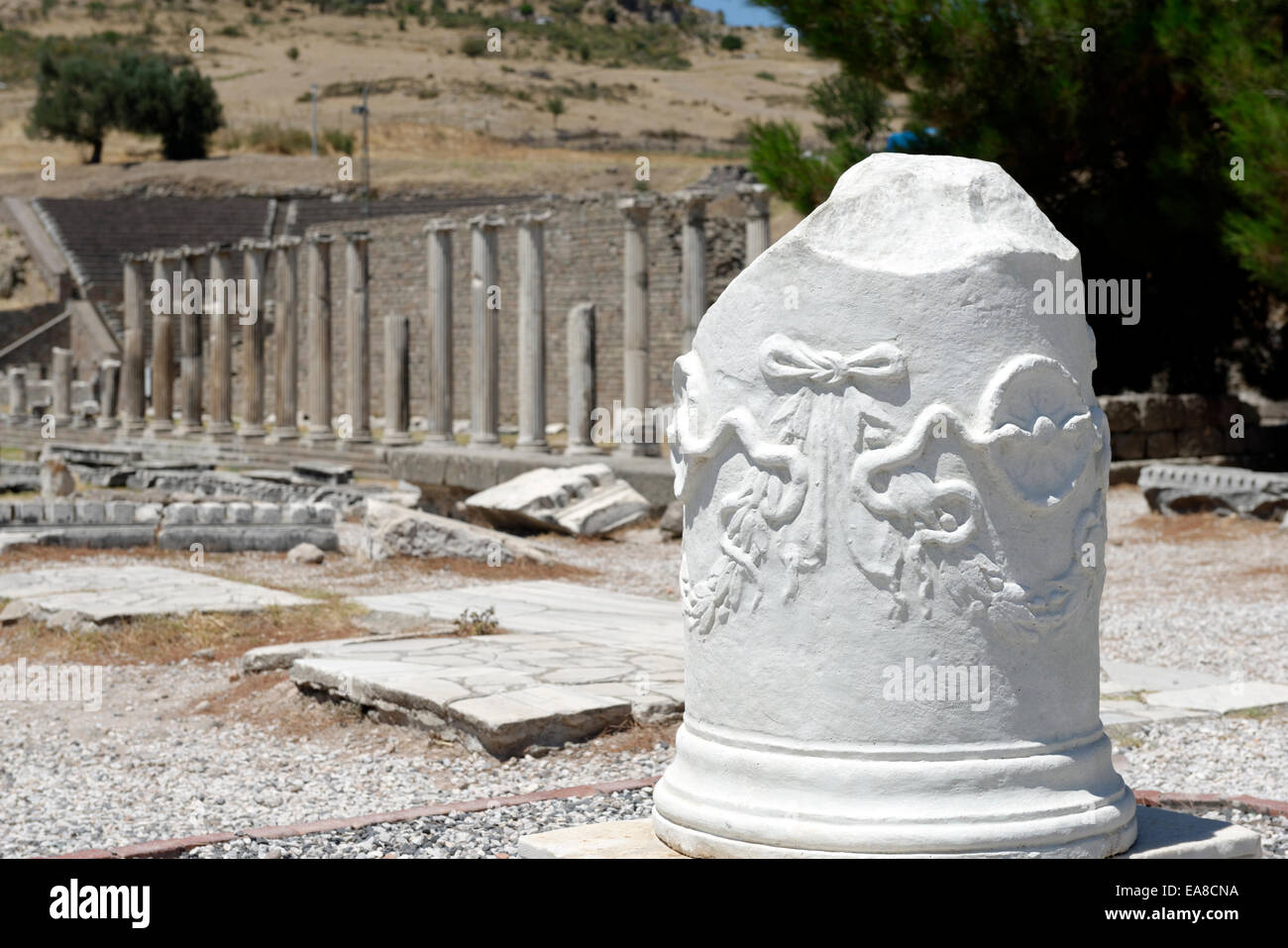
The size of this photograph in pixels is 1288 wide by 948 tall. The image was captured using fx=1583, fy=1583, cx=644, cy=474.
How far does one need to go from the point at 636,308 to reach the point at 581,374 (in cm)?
97

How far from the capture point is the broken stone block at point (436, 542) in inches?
442

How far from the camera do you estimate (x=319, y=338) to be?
74.5ft

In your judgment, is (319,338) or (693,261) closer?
(693,261)

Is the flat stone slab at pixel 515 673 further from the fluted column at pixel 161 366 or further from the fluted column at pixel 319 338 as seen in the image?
the fluted column at pixel 161 366

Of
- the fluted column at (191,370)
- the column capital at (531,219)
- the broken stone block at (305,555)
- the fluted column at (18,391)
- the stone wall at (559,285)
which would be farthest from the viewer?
the fluted column at (18,391)

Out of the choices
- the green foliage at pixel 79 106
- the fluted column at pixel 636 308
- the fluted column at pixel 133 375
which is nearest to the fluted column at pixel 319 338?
the fluted column at pixel 133 375

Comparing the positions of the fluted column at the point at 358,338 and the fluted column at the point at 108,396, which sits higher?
A: the fluted column at the point at 358,338

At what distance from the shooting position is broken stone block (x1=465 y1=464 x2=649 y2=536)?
42.8 ft

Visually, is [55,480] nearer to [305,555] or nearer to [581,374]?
[581,374]

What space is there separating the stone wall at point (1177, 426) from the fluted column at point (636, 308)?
4.64m

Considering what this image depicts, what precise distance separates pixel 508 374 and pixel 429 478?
58.4 feet

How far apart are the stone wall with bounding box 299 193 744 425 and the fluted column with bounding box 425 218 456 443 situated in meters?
5.28

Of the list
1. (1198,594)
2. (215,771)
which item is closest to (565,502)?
(1198,594)

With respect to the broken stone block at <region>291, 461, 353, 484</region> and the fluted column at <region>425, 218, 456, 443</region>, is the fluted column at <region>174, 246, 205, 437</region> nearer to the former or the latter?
the fluted column at <region>425, 218, 456, 443</region>
